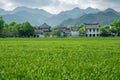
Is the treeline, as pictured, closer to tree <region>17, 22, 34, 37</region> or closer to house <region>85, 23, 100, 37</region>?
tree <region>17, 22, 34, 37</region>

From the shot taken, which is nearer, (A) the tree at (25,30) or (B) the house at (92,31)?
(A) the tree at (25,30)

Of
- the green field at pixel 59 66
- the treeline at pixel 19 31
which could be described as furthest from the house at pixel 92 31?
the green field at pixel 59 66

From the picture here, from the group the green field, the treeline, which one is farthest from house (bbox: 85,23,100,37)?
the green field

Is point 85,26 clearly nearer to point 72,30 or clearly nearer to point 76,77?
point 72,30

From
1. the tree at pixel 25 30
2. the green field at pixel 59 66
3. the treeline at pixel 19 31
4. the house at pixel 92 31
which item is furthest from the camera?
the house at pixel 92 31

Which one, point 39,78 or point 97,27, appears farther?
point 97,27

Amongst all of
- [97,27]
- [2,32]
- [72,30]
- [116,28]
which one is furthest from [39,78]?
[72,30]

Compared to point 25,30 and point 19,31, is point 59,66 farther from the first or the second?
point 19,31

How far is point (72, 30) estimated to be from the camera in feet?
496

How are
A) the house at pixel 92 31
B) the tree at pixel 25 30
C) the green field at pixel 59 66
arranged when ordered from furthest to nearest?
the house at pixel 92 31 → the tree at pixel 25 30 → the green field at pixel 59 66

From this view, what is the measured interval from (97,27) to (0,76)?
12679 centimetres

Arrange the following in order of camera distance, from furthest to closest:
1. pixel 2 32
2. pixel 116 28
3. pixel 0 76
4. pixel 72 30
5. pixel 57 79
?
pixel 72 30 < pixel 116 28 < pixel 2 32 < pixel 0 76 < pixel 57 79

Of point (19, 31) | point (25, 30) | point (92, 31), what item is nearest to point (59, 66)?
point (25, 30)

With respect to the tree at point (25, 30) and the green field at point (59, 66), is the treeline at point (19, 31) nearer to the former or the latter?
the tree at point (25, 30)
